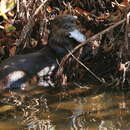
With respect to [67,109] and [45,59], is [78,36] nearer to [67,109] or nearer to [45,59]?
[45,59]

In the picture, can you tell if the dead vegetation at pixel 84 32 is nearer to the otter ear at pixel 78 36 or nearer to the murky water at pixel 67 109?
the otter ear at pixel 78 36

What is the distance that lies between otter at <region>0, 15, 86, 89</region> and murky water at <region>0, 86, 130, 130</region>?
0.19 m

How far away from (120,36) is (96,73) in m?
0.42

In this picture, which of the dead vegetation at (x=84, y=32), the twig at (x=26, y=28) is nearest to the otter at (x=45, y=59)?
the dead vegetation at (x=84, y=32)

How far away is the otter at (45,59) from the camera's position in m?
4.04

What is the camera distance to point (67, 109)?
339cm

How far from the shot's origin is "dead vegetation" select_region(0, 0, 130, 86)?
3.95 meters

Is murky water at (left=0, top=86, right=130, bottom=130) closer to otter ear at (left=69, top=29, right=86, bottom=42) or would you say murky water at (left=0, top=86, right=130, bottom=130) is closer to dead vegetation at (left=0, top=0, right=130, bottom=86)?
dead vegetation at (left=0, top=0, right=130, bottom=86)

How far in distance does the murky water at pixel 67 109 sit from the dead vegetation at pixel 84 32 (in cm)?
22

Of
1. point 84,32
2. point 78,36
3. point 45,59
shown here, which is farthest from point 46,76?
point 84,32

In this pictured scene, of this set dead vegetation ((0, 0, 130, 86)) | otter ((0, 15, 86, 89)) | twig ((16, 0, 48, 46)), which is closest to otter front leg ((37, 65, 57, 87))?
otter ((0, 15, 86, 89))

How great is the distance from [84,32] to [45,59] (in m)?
0.50

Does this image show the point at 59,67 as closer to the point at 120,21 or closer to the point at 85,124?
the point at 120,21

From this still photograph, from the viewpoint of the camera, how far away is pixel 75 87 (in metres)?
3.88
